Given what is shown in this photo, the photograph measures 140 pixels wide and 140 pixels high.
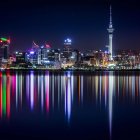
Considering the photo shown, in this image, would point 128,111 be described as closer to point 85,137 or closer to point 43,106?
point 43,106

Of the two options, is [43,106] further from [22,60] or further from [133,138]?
[22,60]

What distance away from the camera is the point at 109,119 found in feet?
48.6

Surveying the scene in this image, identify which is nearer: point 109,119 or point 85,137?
point 85,137

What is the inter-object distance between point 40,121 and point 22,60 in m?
109

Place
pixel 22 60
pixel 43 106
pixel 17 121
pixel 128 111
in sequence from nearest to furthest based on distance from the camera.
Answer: pixel 17 121
pixel 128 111
pixel 43 106
pixel 22 60

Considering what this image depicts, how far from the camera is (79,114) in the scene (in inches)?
634

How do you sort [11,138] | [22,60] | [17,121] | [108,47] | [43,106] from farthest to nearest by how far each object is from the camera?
[108,47]
[22,60]
[43,106]
[17,121]
[11,138]

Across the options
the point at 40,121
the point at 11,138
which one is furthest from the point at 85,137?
the point at 40,121

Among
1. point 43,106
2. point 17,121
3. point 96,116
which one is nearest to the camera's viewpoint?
point 17,121

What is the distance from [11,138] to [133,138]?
3.46 m

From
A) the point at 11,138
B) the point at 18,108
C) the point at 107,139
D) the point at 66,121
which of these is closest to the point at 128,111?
the point at 66,121

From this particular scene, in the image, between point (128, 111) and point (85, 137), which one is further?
point (128, 111)

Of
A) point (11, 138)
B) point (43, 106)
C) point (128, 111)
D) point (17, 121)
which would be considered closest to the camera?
point (11, 138)

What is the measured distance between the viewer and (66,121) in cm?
1426
